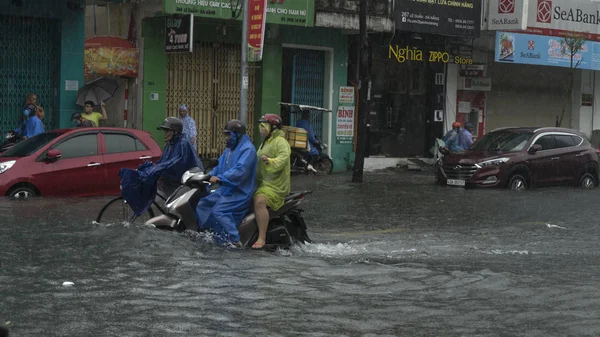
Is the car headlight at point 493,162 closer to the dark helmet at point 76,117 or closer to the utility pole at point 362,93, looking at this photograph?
the utility pole at point 362,93

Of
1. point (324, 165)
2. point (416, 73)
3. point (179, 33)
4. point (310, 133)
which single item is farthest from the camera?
point (416, 73)

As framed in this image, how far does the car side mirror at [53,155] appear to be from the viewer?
55.9ft

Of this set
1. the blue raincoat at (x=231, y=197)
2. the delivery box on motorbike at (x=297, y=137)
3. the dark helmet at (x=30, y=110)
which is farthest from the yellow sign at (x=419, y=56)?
the blue raincoat at (x=231, y=197)

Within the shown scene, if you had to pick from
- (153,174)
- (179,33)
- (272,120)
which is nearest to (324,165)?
(179,33)

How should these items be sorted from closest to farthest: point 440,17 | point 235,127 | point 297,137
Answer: point 235,127 < point 297,137 < point 440,17

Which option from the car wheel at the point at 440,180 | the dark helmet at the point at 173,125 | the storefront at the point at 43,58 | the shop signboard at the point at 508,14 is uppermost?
the shop signboard at the point at 508,14

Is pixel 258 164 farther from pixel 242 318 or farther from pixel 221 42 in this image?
pixel 221 42

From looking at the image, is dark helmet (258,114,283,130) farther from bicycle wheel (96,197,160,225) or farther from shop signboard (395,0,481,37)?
shop signboard (395,0,481,37)

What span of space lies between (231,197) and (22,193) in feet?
20.2

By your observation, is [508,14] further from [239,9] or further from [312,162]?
[239,9]

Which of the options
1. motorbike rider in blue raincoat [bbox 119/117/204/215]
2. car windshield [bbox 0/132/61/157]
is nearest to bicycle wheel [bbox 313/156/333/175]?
car windshield [bbox 0/132/61/157]

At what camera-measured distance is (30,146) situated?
17.5m

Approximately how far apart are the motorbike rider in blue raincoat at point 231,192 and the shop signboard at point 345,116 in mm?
17742

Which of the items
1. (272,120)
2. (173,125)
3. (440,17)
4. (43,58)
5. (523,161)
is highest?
(440,17)
